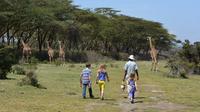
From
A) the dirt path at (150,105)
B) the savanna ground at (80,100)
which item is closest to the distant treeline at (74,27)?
the savanna ground at (80,100)

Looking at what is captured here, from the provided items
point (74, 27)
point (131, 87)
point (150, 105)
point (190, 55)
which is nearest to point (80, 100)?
point (131, 87)

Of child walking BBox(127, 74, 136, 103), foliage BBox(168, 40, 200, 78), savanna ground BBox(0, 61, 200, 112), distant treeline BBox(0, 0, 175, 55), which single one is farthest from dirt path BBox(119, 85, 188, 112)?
distant treeline BBox(0, 0, 175, 55)

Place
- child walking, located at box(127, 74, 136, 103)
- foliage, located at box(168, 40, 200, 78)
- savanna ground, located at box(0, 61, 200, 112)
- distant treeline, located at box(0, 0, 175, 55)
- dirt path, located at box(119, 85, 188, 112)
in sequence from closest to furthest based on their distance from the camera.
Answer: savanna ground, located at box(0, 61, 200, 112), dirt path, located at box(119, 85, 188, 112), child walking, located at box(127, 74, 136, 103), foliage, located at box(168, 40, 200, 78), distant treeline, located at box(0, 0, 175, 55)

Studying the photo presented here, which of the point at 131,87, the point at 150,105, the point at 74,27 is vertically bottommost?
the point at 150,105

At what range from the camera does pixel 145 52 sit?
114812 millimetres

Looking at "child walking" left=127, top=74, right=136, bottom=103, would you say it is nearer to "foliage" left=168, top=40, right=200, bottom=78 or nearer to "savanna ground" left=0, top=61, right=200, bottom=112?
"savanna ground" left=0, top=61, right=200, bottom=112

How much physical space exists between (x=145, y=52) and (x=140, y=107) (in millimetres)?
94896

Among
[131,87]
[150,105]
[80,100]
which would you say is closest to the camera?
[150,105]

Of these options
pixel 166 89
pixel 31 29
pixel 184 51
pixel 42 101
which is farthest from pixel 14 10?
pixel 42 101

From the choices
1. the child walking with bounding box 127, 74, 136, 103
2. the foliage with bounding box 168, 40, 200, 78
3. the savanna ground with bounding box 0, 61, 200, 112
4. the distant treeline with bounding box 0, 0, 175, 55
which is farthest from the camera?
the distant treeline with bounding box 0, 0, 175, 55

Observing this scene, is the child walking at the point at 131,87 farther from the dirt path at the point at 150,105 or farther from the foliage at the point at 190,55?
the foliage at the point at 190,55

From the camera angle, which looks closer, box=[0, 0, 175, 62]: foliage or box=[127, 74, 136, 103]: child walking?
box=[127, 74, 136, 103]: child walking

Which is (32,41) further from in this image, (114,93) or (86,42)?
(114,93)

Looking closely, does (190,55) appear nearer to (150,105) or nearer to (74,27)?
(74,27)
